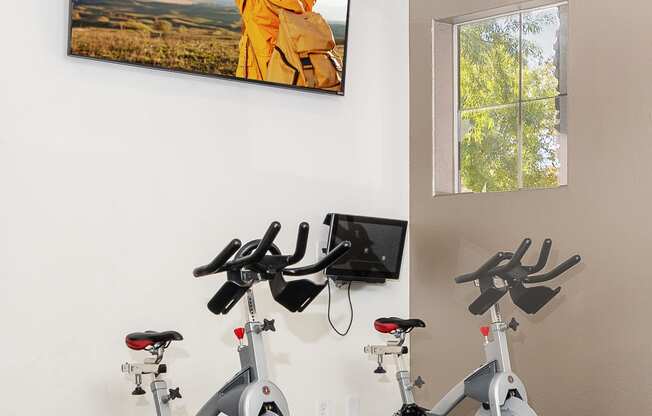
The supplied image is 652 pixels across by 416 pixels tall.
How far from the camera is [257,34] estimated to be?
464 centimetres

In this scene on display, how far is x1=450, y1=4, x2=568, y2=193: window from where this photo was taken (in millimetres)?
4871

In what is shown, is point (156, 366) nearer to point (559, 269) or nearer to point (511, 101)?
point (559, 269)

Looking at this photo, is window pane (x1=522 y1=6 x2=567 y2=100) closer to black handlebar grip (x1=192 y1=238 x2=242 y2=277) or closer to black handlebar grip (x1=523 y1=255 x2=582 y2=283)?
black handlebar grip (x1=523 y1=255 x2=582 y2=283)

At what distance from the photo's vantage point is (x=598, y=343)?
14.9ft

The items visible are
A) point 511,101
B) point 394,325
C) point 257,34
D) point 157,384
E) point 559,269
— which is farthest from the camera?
point 511,101

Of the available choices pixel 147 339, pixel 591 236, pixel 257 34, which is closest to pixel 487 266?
pixel 591 236

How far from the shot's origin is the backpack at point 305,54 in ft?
15.6

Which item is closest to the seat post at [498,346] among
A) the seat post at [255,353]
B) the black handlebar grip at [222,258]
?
the seat post at [255,353]

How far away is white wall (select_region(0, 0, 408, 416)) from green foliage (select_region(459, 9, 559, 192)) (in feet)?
1.31

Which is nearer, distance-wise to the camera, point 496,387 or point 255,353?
point 255,353

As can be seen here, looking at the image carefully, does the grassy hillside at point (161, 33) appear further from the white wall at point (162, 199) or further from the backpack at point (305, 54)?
the backpack at point (305, 54)

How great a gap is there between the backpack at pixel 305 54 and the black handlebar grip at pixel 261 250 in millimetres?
1572

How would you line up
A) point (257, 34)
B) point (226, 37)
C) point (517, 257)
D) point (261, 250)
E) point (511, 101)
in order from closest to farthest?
point (261, 250) < point (517, 257) < point (226, 37) < point (257, 34) < point (511, 101)

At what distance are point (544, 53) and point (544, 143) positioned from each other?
1.61ft
